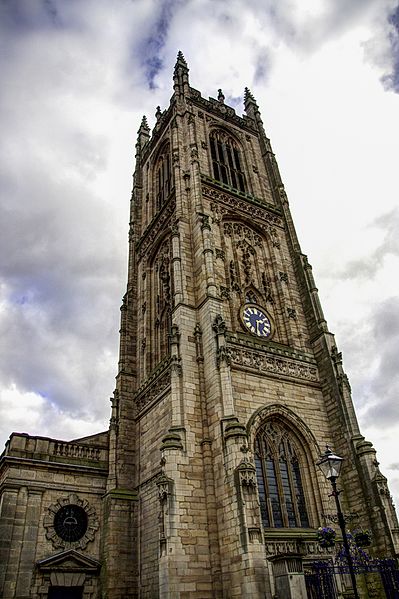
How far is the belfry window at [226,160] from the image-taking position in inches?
1325

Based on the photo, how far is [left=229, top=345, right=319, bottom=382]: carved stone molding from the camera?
2206cm

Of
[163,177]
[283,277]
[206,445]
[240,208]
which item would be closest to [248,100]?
[163,177]

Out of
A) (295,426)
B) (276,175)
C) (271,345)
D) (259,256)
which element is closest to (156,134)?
(276,175)

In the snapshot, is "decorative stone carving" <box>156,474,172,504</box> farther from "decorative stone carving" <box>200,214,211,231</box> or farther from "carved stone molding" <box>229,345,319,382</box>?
"decorative stone carving" <box>200,214,211,231</box>

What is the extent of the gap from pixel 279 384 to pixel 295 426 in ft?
6.68

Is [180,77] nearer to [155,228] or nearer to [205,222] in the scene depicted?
[155,228]

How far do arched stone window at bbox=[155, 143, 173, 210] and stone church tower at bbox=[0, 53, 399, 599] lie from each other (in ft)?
10.5

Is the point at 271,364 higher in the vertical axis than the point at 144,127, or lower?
lower

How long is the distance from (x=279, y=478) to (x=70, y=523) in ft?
32.2

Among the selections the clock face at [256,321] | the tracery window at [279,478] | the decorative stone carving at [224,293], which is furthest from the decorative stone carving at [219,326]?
the tracery window at [279,478]

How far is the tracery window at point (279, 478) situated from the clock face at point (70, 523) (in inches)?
346

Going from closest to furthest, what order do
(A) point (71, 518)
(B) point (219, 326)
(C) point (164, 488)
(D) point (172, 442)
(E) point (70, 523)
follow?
1. (C) point (164, 488)
2. (D) point (172, 442)
3. (B) point (219, 326)
4. (E) point (70, 523)
5. (A) point (71, 518)

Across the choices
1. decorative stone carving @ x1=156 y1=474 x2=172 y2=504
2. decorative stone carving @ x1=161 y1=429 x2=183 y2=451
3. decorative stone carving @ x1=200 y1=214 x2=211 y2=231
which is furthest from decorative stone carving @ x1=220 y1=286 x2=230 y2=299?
decorative stone carving @ x1=156 y1=474 x2=172 y2=504

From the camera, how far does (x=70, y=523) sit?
21.8 metres
